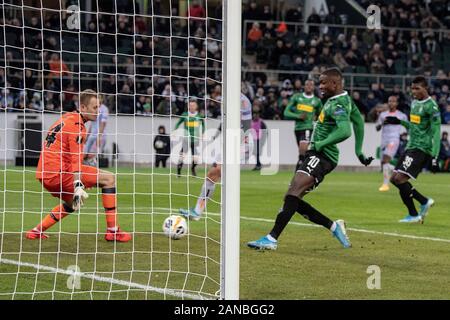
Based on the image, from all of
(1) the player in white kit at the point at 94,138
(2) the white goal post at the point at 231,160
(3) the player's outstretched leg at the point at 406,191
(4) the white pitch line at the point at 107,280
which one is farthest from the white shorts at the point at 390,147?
(2) the white goal post at the point at 231,160

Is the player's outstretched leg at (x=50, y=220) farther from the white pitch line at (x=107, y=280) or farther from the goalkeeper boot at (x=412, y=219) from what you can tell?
the goalkeeper boot at (x=412, y=219)

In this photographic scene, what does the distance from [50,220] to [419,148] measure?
6.61 metres

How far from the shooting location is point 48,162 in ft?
37.0

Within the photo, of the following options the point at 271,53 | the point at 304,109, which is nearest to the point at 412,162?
the point at 304,109

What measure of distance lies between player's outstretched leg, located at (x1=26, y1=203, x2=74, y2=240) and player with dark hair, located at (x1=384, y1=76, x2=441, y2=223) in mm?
5905

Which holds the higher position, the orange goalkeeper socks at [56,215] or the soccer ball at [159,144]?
the orange goalkeeper socks at [56,215]

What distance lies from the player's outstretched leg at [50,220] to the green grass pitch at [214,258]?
0.18 metres

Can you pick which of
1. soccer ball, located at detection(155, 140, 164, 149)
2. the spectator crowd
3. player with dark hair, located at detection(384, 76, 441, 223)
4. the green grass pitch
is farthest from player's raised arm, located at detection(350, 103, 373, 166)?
soccer ball, located at detection(155, 140, 164, 149)

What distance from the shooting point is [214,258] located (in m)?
10.4

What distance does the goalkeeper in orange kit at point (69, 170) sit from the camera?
36.6 ft

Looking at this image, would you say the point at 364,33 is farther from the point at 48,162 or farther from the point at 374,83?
the point at 48,162

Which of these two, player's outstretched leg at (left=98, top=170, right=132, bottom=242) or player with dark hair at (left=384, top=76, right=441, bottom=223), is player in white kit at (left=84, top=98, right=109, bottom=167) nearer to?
player with dark hair at (left=384, top=76, right=441, bottom=223)
